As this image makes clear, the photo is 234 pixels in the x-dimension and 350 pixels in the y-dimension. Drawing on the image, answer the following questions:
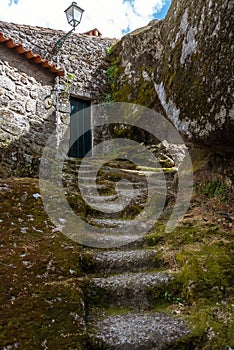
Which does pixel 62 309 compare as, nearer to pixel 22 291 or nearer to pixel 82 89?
pixel 22 291

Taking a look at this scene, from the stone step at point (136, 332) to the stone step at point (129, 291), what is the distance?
0.56 ft

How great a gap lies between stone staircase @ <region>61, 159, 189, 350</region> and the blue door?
5096 millimetres

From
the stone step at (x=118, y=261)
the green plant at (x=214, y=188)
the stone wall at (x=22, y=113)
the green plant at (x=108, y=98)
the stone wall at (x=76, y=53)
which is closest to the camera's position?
the stone step at (x=118, y=261)

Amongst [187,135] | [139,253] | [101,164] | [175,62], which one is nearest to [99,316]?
[139,253]

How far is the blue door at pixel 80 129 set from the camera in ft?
28.8

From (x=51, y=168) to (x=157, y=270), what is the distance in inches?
118

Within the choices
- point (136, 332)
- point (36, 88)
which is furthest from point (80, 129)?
point (136, 332)

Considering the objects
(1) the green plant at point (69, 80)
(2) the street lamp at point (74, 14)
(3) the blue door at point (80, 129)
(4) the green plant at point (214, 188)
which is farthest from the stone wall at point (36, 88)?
(4) the green plant at point (214, 188)

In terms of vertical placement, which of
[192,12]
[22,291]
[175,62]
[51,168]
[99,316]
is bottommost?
[99,316]

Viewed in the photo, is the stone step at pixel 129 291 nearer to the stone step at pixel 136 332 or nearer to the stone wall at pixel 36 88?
the stone step at pixel 136 332

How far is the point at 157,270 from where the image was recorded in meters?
2.71

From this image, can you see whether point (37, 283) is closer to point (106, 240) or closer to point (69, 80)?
point (106, 240)

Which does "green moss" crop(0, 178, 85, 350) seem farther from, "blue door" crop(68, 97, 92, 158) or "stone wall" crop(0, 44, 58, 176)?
"blue door" crop(68, 97, 92, 158)

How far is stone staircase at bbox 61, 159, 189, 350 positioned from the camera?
2.01 m
